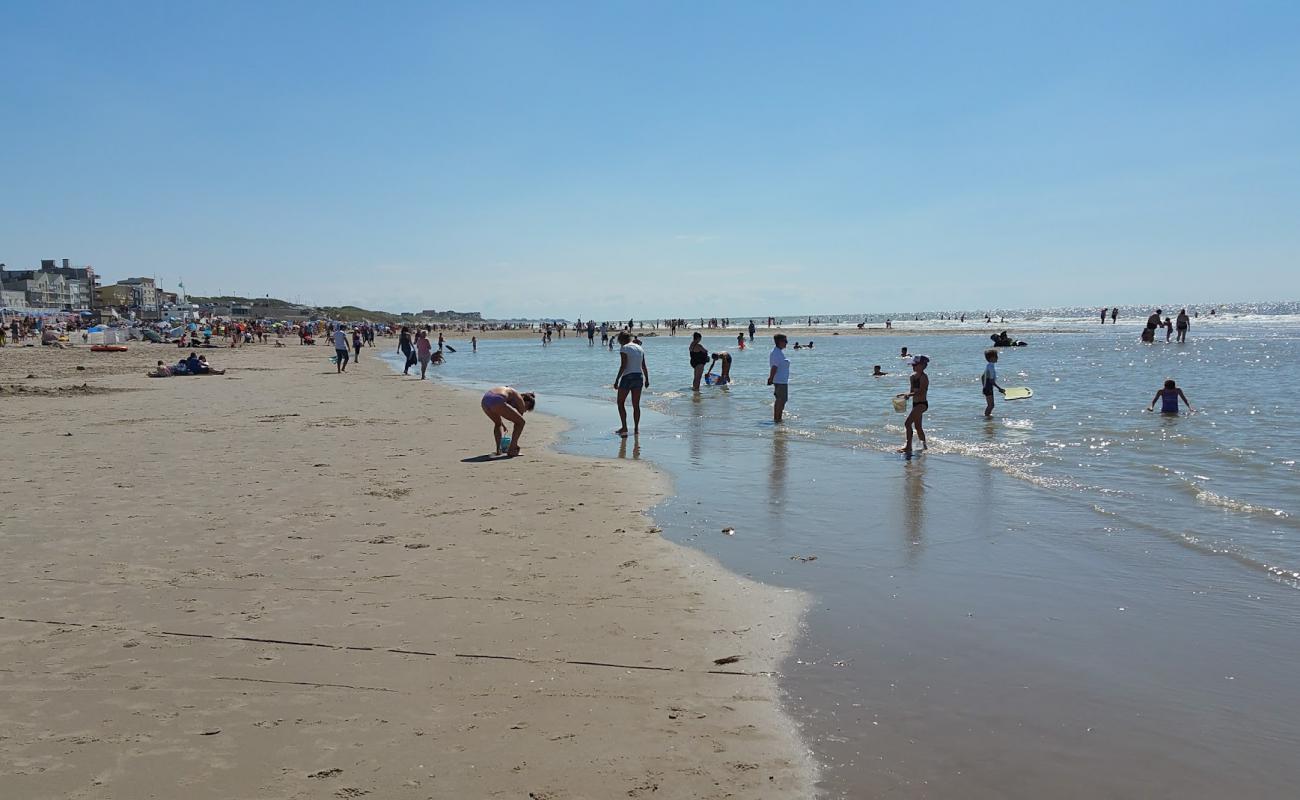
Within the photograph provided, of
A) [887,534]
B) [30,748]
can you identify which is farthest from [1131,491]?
[30,748]

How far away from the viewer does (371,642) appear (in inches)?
180

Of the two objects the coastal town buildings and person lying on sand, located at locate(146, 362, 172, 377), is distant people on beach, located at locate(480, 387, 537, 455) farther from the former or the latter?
the coastal town buildings

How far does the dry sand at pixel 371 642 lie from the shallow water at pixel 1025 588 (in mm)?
477

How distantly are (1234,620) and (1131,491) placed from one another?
4585mm

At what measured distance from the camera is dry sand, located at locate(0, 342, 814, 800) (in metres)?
3.31

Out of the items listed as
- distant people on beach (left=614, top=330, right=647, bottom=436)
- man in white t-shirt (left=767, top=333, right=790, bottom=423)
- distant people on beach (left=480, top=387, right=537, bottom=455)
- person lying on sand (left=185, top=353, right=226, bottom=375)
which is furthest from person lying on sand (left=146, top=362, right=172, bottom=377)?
man in white t-shirt (left=767, top=333, right=790, bottom=423)

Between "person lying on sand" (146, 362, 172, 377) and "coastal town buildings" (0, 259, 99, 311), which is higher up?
"coastal town buildings" (0, 259, 99, 311)

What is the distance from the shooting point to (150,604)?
5.09 meters

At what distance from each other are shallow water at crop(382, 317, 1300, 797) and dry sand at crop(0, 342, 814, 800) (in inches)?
18.8

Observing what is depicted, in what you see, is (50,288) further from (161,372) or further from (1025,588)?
(1025,588)

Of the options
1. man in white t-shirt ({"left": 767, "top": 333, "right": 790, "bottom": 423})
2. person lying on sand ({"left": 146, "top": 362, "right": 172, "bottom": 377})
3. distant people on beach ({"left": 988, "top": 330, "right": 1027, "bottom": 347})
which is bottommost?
person lying on sand ({"left": 146, "top": 362, "right": 172, "bottom": 377})

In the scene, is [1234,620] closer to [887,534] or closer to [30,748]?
[887,534]

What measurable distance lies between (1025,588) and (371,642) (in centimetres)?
445

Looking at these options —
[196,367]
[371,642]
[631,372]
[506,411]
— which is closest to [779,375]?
[631,372]
